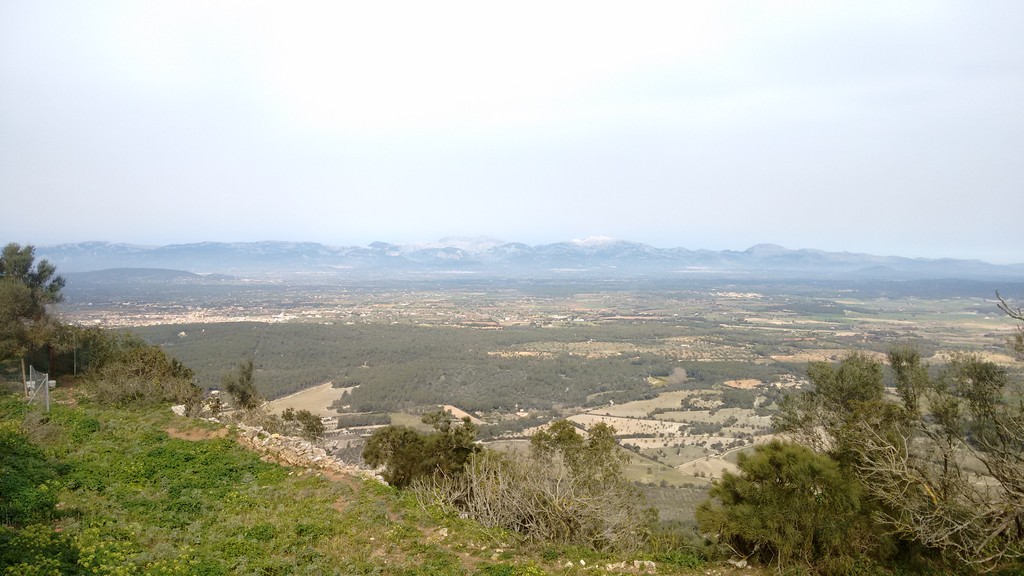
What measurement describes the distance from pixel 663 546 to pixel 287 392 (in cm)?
3946

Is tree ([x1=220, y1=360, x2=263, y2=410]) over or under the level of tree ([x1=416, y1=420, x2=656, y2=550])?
under

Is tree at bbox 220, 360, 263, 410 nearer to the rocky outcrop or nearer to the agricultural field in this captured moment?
the agricultural field

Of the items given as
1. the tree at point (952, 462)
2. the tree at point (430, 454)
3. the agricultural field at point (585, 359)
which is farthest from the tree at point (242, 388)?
the tree at point (952, 462)

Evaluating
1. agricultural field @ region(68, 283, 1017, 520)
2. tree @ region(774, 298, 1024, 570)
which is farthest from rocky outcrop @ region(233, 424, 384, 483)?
agricultural field @ region(68, 283, 1017, 520)

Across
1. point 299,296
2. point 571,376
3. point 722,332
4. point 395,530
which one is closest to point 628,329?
point 722,332

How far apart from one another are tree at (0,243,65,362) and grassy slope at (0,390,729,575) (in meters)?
9.36

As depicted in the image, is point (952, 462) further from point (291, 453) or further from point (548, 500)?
point (291, 453)

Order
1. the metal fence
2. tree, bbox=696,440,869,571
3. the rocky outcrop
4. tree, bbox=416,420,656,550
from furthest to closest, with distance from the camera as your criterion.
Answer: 1. the metal fence
2. the rocky outcrop
3. tree, bbox=416,420,656,550
4. tree, bbox=696,440,869,571

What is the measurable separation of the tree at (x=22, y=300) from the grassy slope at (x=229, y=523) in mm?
9359

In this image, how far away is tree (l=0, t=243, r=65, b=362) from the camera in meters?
19.6

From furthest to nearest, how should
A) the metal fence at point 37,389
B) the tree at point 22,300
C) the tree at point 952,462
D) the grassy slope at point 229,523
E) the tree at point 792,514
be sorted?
the tree at point 22,300
the metal fence at point 37,389
the tree at point 792,514
the grassy slope at point 229,523
the tree at point 952,462

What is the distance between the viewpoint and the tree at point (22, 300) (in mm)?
19594

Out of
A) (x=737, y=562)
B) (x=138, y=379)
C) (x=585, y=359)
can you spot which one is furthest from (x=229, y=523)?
(x=585, y=359)

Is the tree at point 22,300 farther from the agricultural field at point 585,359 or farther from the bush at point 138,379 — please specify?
the agricultural field at point 585,359
